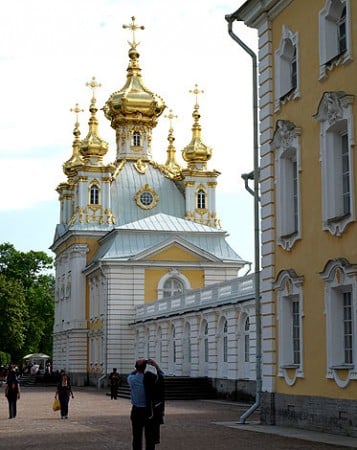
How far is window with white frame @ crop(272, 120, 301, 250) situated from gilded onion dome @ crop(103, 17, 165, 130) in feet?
140

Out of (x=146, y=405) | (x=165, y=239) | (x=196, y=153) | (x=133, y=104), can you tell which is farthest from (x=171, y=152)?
(x=146, y=405)

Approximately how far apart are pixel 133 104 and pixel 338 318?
4657 centimetres

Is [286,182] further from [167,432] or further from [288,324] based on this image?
[167,432]

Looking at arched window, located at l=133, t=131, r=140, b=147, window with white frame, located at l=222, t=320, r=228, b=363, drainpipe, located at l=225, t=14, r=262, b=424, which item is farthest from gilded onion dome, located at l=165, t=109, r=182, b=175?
drainpipe, located at l=225, t=14, r=262, b=424

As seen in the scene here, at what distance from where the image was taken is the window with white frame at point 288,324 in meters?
21.3

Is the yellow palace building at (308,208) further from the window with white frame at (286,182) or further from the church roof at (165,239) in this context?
the church roof at (165,239)

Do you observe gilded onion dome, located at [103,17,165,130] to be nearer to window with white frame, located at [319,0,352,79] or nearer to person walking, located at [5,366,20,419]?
person walking, located at [5,366,20,419]

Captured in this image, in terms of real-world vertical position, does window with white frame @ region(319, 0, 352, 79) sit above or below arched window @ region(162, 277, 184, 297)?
above

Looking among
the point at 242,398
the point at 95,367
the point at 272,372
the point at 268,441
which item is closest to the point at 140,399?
the point at 268,441

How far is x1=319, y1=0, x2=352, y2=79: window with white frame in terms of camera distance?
1984 cm

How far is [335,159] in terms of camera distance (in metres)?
19.7

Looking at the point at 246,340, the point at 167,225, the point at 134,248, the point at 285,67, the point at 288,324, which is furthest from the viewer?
the point at 167,225

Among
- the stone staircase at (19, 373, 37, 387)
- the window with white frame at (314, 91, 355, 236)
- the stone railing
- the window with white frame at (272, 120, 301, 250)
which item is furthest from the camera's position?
the stone staircase at (19, 373, 37, 387)

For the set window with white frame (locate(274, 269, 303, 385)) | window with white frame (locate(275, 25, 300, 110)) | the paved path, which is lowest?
the paved path
